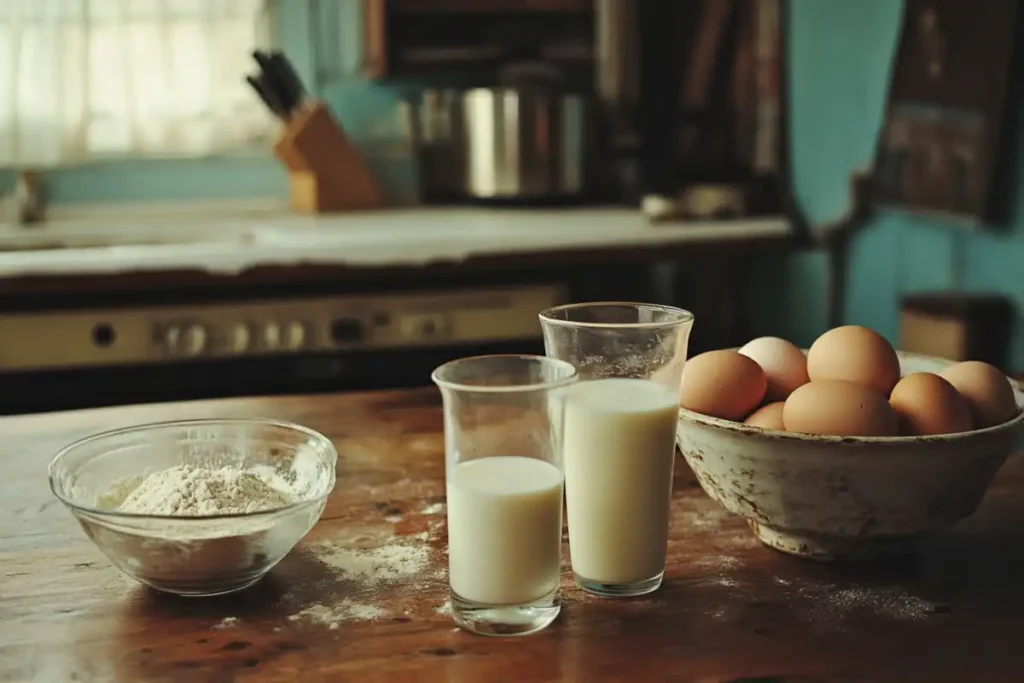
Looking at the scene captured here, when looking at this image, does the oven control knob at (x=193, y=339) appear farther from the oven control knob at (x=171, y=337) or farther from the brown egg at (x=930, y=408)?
the brown egg at (x=930, y=408)

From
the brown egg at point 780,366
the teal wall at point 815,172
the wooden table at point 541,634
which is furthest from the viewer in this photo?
the teal wall at point 815,172

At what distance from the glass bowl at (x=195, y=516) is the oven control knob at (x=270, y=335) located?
3.87 feet

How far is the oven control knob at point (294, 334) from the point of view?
2.23 metres

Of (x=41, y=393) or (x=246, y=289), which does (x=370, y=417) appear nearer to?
(x=246, y=289)

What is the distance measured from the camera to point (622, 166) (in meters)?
3.02

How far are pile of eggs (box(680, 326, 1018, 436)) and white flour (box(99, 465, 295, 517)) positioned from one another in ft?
1.17

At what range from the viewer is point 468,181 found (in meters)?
2.89

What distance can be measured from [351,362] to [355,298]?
14cm

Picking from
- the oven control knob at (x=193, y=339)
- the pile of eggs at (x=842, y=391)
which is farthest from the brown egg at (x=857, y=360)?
the oven control knob at (x=193, y=339)

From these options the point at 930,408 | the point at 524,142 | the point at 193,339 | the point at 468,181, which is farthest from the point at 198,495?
the point at 468,181

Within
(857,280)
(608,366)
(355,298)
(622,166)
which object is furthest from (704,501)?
(622,166)

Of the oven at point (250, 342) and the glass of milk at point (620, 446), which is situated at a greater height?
the glass of milk at point (620, 446)

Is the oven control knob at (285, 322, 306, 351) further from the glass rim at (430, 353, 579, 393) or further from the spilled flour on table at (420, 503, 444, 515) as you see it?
the glass rim at (430, 353, 579, 393)

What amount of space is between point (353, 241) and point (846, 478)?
1.63 metres
